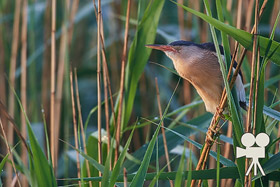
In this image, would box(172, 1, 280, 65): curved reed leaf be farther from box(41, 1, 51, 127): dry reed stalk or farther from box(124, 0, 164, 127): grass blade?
box(41, 1, 51, 127): dry reed stalk

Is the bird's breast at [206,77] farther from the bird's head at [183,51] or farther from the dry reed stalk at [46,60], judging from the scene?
the dry reed stalk at [46,60]

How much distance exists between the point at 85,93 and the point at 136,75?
4.46 ft

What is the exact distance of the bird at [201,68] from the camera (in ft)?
4.48

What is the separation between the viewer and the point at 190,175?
3.07 feet

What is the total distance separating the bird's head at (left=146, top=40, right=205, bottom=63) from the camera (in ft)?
4.56

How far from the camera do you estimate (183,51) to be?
1.39 meters

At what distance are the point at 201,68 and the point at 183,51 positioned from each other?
0.07 metres

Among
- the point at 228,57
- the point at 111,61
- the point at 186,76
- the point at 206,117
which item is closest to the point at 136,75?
the point at 186,76

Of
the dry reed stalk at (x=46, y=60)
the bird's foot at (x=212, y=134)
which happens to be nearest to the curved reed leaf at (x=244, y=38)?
the bird's foot at (x=212, y=134)

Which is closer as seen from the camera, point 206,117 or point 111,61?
point 206,117

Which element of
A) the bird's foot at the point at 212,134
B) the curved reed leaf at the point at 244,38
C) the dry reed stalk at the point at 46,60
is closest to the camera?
the curved reed leaf at the point at 244,38

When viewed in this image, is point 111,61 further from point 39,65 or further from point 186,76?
point 186,76

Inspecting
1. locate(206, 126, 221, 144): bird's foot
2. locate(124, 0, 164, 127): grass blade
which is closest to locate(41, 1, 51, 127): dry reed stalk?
locate(124, 0, 164, 127): grass blade

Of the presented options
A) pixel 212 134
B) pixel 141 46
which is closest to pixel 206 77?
pixel 141 46
